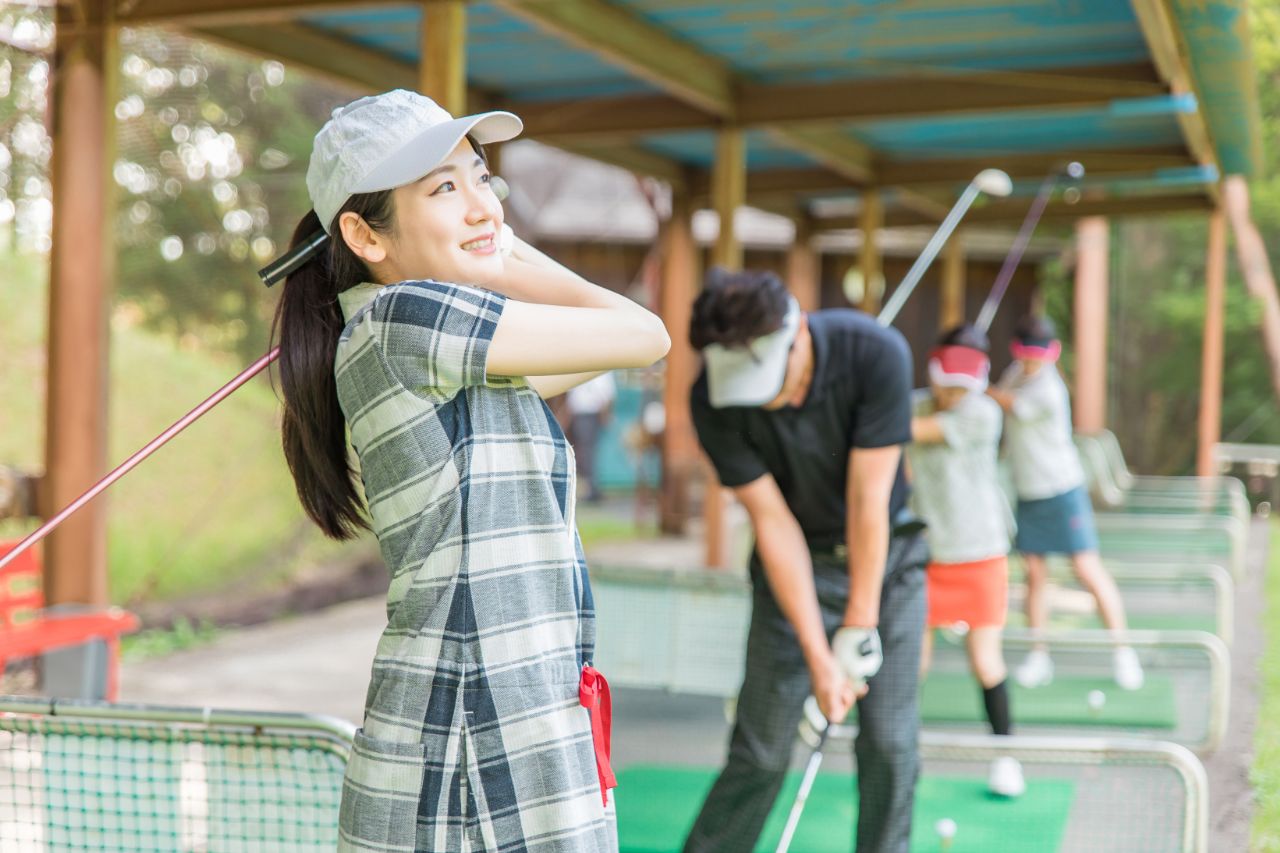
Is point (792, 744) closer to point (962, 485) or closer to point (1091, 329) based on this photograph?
point (962, 485)

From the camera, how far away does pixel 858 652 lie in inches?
119

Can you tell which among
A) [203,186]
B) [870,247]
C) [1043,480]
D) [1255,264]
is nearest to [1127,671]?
[1043,480]

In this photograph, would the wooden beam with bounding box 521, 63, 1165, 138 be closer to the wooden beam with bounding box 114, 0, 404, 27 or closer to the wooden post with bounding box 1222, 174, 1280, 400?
the wooden beam with bounding box 114, 0, 404, 27

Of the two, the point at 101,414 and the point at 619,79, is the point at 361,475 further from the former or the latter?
the point at 619,79

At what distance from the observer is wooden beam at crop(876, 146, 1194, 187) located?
9.95 meters

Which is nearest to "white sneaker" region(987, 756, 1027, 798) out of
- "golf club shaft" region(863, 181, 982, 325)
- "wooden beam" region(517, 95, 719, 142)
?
"golf club shaft" region(863, 181, 982, 325)

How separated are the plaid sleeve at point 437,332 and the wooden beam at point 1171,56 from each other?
4.62 m

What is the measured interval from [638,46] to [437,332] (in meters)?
5.44

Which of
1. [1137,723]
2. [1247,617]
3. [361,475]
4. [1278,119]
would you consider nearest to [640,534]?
[1247,617]

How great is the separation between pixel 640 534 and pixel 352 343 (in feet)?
34.3

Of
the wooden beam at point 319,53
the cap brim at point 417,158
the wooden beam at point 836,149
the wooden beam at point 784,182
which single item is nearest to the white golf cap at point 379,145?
the cap brim at point 417,158

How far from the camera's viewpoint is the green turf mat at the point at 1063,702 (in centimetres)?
565

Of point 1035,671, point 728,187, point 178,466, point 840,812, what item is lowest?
point 840,812

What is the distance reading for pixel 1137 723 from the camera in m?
5.61
